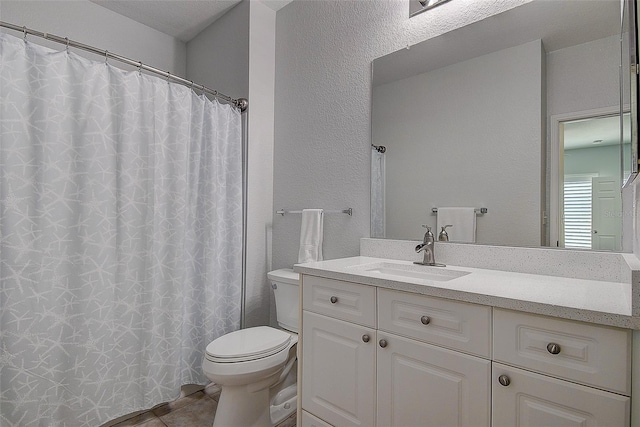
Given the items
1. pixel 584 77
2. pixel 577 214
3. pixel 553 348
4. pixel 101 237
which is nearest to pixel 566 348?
pixel 553 348

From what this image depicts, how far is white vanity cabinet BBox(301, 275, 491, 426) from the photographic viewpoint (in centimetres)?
97

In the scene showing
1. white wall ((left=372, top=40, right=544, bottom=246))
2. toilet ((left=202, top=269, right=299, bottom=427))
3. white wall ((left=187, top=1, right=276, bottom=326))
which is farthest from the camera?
white wall ((left=187, top=1, right=276, bottom=326))

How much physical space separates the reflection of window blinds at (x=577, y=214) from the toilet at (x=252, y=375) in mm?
1314

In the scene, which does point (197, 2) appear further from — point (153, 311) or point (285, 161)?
point (153, 311)

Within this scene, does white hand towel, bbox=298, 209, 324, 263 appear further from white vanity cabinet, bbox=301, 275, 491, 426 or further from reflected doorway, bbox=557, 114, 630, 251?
reflected doorway, bbox=557, 114, 630, 251

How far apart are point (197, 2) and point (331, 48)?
1083 mm

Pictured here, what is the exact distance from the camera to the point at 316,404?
1.36m

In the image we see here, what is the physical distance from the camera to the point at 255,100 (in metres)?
2.26

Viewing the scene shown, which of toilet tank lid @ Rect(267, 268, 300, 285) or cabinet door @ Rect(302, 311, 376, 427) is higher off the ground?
toilet tank lid @ Rect(267, 268, 300, 285)

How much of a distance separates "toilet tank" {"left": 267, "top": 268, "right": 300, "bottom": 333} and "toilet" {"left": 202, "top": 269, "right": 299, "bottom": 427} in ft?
0.14

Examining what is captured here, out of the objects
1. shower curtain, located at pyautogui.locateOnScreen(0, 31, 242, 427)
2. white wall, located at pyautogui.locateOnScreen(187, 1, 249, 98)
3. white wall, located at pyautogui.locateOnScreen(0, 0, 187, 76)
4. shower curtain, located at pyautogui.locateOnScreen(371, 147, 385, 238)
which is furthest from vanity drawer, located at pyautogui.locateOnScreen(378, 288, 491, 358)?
white wall, located at pyautogui.locateOnScreen(0, 0, 187, 76)

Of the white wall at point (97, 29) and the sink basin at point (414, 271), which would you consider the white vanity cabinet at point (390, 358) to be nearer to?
the sink basin at point (414, 271)

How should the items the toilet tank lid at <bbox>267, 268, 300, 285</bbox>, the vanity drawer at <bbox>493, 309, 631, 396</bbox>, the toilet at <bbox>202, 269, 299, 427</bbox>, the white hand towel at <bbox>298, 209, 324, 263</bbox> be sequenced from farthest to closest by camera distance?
the white hand towel at <bbox>298, 209, 324, 263</bbox> < the toilet tank lid at <bbox>267, 268, 300, 285</bbox> < the toilet at <bbox>202, 269, 299, 427</bbox> < the vanity drawer at <bbox>493, 309, 631, 396</bbox>

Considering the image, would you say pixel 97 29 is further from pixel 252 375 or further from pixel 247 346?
pixel 252 375
